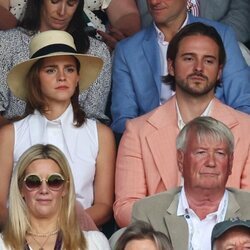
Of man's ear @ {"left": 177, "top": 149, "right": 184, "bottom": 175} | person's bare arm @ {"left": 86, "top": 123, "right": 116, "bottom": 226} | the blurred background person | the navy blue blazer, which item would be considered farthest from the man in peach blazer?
the blurred background person

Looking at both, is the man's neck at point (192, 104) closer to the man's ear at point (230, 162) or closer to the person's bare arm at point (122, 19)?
the man's ear at point (230, 162)

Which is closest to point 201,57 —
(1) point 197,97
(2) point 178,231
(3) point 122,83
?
(1) point 197,97

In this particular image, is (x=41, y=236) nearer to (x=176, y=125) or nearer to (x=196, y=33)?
(x=176, y=125)

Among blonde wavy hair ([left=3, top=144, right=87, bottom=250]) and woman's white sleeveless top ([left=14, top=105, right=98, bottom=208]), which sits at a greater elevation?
woman's white sleeveless top ([left=14, top=105, right=98, bottom=208])

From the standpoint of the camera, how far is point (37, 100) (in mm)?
8062

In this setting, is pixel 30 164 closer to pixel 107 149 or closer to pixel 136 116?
pixel 107 149

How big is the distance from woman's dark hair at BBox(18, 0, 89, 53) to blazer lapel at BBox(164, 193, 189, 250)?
1780 mm

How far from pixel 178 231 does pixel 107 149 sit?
1036mm

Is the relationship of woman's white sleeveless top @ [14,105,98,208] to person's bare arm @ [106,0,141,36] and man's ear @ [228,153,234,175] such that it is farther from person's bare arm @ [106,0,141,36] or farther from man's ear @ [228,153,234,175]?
person's bare arm @ [106,0,141,36]

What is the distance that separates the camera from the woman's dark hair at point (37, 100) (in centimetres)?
806

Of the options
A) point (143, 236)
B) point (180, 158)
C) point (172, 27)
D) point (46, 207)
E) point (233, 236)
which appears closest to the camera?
point (233, 236)

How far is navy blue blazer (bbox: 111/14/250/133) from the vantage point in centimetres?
855

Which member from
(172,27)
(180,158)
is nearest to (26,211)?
(180,158)

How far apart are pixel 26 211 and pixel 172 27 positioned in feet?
7.19
